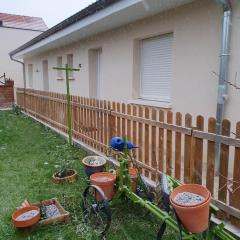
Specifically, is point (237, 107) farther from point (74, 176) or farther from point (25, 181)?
point (25, 181)

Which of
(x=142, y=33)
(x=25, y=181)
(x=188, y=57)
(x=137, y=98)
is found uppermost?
(x=142, y=33)

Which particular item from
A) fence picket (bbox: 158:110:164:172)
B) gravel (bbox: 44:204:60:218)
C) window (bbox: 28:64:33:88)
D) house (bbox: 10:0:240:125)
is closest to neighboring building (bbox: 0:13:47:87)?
window (bbox: 28:64:33:88)

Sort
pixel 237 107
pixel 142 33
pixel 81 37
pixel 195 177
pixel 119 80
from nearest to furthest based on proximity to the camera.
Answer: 1. pixel 195 177
2. pixel 237 107
3. pixel 142 33
4. pixel 119 80
5. pixel 81 37

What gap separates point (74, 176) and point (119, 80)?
141 inches

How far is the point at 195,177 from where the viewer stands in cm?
353

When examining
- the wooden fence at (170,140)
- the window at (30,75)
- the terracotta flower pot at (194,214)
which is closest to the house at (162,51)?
the wooden fence at (170,140)

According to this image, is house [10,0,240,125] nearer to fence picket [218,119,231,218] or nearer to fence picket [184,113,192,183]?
fence picket [184,113,192,183]

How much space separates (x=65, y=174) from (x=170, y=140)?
212cm

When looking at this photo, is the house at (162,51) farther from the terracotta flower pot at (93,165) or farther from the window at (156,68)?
the terracotta flower pot at (93,165)

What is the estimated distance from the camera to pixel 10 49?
23625 mm

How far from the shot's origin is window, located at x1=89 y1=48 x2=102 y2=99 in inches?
380

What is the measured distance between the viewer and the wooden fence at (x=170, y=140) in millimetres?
3111

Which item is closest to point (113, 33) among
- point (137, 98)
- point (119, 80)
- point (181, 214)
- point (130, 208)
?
point (119, 80)

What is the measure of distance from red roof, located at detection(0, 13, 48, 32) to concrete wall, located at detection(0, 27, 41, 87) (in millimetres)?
572
